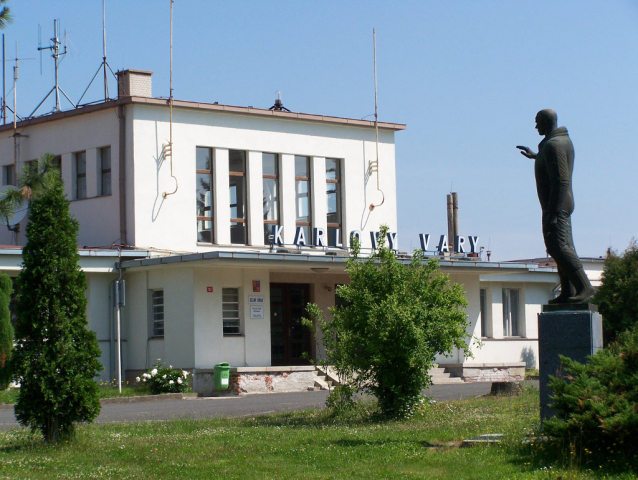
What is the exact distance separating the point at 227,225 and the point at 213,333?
16.1ft

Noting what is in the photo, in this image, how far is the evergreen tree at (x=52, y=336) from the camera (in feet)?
39.7

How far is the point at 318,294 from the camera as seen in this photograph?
29203mm

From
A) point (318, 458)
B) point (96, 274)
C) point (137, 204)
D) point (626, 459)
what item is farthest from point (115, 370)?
point (626, 459)

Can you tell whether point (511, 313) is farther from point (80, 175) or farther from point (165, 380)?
point (80, 175)

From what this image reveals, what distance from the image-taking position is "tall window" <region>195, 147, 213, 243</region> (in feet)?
93.4

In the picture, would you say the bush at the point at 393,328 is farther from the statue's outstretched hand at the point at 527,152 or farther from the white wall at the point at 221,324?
the white wall at the point at 221,324

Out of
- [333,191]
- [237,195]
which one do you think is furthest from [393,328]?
[333,191]

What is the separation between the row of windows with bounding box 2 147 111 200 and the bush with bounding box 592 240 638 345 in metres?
15.3

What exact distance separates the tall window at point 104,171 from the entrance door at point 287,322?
19.6ft

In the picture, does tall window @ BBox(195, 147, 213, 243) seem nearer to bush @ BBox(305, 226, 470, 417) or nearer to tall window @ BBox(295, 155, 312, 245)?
tall window @ BBox(295, 155, 312, 245)

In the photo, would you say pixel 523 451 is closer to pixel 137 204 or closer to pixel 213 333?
pixel 213 333

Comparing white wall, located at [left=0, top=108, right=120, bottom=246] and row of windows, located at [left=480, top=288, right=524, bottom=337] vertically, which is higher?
white wall, located at [left=0, top=108, right=120, bottom=246]

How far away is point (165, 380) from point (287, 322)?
6.20 m

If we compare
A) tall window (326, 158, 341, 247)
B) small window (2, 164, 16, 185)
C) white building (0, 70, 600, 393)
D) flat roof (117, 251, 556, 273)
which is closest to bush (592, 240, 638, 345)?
white building (0, 70, 600, 393)
